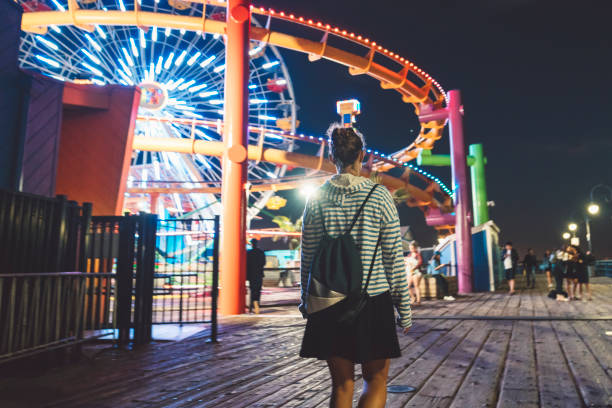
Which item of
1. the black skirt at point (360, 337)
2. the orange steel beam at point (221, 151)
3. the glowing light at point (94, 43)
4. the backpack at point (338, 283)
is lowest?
the black skirt at point (360, 337)

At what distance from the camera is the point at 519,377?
12.9 ft

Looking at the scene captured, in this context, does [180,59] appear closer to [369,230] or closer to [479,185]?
[479,185]

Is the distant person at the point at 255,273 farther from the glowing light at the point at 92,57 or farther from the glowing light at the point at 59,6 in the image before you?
the glowing light at the point at 92,57

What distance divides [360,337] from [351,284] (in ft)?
0.75

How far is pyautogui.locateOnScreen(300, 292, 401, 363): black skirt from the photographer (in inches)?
73.4

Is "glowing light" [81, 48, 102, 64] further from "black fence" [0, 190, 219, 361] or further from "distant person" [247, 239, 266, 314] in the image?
"black fence" [0, 190, 219, 361]

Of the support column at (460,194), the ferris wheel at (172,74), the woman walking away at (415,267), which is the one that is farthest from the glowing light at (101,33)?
the woman walking away at (415,267)

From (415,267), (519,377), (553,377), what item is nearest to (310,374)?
(519,377)

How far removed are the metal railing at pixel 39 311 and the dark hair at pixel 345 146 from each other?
3226mm

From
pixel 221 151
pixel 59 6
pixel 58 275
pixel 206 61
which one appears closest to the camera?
pixel 58 275

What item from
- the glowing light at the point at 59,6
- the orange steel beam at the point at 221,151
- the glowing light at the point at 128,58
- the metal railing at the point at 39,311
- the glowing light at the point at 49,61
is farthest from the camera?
the glowing light at the point at 128,58

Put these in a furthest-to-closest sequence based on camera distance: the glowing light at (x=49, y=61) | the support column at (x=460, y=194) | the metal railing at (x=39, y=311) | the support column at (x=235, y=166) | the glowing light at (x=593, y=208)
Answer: the glowing light at (x=593, y=208)
the glowing light at (x=49, y=61)
the support column at (x=460, y=194)
the support column at (x=235, y=166)
the metal railing at (x=39, y=311)

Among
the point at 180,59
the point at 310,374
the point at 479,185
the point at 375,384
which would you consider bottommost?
the point at 310,374

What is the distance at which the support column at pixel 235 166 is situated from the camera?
9812 mm
